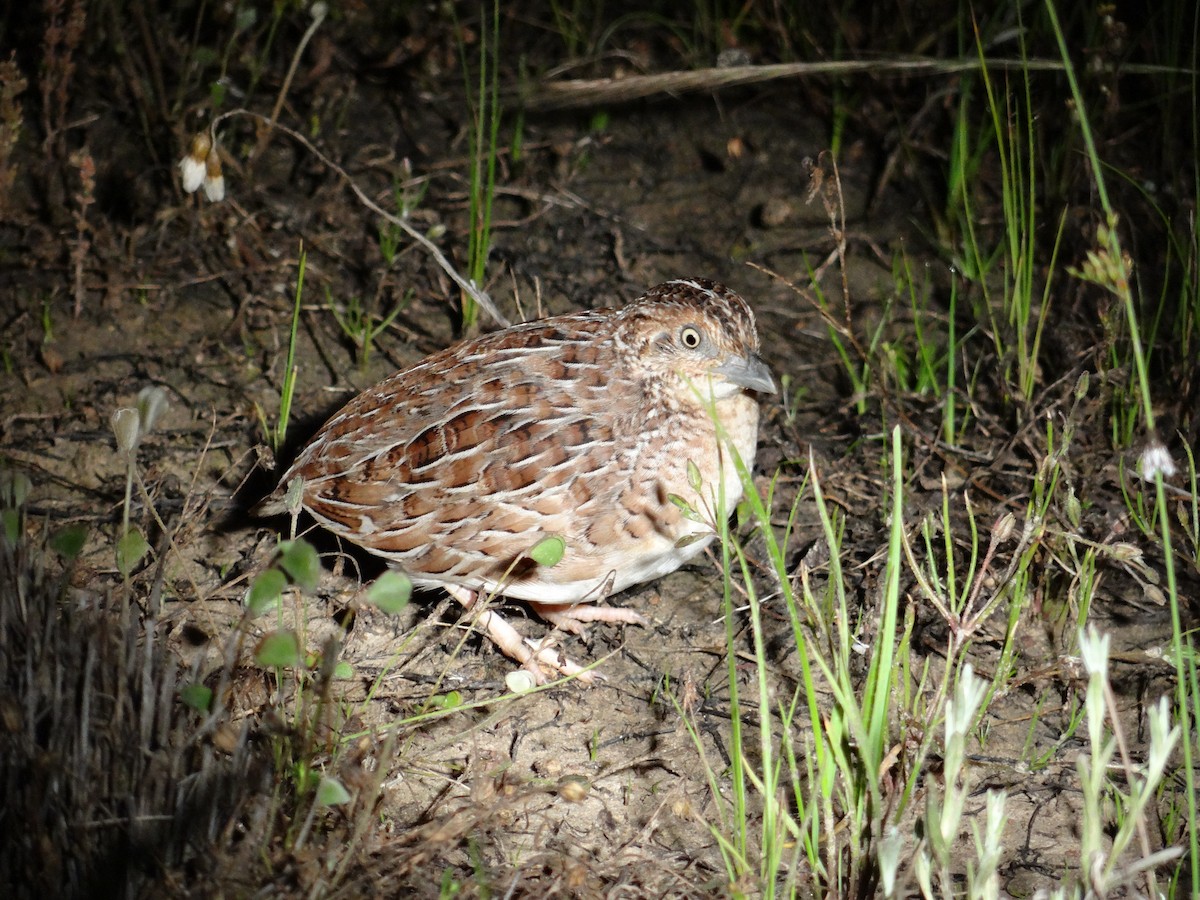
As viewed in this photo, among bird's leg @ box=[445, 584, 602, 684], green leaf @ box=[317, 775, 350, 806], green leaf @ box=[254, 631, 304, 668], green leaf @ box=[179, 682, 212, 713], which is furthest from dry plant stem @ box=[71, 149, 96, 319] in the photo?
green leaf @ box=[317, 775, 350, 806]

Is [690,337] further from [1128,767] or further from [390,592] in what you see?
[1128,767]

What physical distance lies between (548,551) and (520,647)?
598 millimetres

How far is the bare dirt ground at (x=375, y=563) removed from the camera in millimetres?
2990

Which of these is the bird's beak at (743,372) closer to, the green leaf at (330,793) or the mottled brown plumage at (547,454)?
the mottled brown plumage at (547,454)

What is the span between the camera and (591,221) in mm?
5824

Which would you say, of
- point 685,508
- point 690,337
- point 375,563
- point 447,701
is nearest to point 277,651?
point 447,701

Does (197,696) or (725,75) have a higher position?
(725,75)

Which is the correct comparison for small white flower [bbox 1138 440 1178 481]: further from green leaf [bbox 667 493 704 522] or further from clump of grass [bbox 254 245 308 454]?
clump of grass [bbox 254 245 308 454]

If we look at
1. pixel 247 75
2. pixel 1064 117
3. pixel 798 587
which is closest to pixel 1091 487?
pixel 798 587

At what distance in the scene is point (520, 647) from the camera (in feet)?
13.2

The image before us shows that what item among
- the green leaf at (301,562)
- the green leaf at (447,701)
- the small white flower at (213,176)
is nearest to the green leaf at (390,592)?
the green leaf at (301,562)

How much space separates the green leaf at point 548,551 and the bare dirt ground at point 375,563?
42cm

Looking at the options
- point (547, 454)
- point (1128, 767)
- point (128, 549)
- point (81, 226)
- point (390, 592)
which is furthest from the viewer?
point (81, 226)

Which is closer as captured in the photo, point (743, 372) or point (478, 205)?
point (743, 372)
